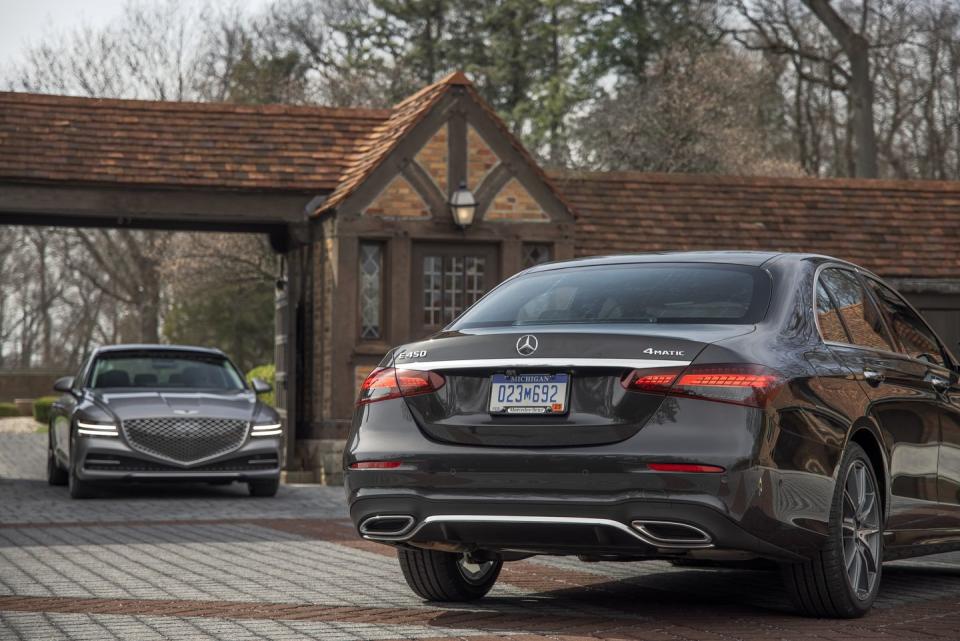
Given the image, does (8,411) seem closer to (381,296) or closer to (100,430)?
(381,296)

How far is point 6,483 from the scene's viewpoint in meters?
17.3

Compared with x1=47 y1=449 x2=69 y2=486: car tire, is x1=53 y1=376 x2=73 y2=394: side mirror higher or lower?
higher

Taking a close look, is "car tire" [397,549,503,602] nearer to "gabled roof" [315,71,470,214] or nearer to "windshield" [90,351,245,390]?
"windshield" [90,351,245,390]

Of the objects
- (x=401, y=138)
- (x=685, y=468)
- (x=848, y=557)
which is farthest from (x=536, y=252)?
(x=685, y=468)

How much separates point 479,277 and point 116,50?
2743 centimetres

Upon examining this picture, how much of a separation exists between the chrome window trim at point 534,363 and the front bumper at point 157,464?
8.57 meters

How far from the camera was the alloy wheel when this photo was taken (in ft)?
20.7

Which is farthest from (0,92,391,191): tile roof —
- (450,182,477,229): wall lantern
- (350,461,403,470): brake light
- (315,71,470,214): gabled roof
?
(350,461,403,470): brake light

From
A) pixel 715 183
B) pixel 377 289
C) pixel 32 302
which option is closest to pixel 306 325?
pixel 377 289

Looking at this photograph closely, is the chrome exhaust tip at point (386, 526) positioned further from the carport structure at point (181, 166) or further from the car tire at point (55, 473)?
the carport structure at point (181, 166)

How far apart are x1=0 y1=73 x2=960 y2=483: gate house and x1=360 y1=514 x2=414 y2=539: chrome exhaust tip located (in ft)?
36.3

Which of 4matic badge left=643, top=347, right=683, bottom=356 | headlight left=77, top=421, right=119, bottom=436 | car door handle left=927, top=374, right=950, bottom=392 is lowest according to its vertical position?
headlight left=77, top=421, right=119, bottom=436

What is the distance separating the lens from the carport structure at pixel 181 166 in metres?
17.3

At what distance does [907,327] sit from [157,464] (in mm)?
8732
